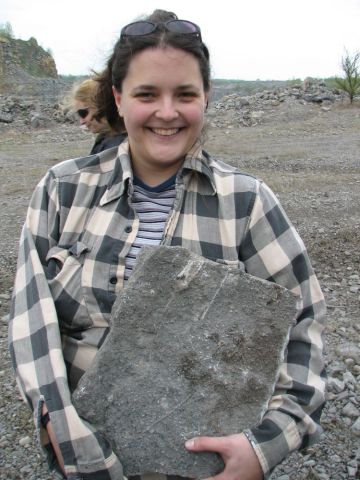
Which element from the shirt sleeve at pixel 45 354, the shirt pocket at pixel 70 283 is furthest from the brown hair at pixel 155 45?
the shirt pocket at pixel 70 283

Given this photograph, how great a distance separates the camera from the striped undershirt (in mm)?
1759

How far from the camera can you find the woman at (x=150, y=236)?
1.63m

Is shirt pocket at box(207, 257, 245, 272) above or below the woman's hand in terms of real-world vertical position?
above

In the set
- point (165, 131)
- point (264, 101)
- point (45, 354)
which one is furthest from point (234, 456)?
point (264, 101)

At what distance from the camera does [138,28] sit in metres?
1.70

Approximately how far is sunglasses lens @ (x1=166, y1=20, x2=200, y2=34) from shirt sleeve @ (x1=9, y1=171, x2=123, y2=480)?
1.99 feet

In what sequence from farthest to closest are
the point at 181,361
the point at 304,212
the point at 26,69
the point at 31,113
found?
the point at 26,69 < the point at 31,113 < the point at 304,212 < the point at 181,361

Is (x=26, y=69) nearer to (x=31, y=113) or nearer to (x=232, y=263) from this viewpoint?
(x=31, y=113)

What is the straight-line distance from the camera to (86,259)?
172cm

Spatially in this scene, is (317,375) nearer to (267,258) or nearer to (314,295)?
(314,295)

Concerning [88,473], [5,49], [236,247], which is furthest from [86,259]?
[5,49]

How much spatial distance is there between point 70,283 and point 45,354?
9.1 inches

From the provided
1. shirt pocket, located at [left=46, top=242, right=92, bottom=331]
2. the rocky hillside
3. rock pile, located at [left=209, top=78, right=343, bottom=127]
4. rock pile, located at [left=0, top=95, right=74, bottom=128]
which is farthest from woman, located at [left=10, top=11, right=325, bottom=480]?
the rocky hillside

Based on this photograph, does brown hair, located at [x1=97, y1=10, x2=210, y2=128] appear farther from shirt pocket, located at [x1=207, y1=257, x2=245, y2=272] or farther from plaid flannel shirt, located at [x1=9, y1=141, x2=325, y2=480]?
shirt pocket, located at [x1=207, y1=257, x2=245, y2=272]
